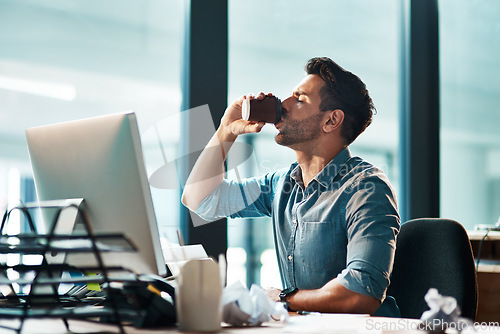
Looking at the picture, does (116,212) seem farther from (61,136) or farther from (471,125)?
(471,125)

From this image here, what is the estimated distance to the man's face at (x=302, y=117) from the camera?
1923mm

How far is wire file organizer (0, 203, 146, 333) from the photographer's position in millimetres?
832

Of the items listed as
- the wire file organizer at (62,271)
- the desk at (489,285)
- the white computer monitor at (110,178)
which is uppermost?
the white computer monitor at (110,178)

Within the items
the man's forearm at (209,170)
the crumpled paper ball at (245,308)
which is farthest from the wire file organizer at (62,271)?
the man's forearm at (209,170)

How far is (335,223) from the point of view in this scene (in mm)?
1677

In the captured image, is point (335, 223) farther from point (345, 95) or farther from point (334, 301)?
point (345, 95)

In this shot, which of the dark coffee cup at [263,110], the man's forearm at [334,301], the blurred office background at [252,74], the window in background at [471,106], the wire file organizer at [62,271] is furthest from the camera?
the window in background at [471,106]

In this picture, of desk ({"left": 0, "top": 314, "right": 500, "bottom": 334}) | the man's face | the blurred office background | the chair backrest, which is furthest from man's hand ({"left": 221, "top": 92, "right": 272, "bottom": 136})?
desk ({"left": 0, "top": 314, "right": 500, "bottom": 334})

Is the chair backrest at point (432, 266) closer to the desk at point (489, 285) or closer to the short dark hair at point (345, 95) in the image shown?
the short dark hair at point (345, 95)

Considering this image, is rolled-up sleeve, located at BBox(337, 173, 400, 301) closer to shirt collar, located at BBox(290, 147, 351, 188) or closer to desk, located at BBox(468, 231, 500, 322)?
shirt collar, located at BBox(290, 147, 351, 188)

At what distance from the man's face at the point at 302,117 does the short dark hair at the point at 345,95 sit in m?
0.03

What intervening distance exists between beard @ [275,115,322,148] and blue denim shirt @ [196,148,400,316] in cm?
11

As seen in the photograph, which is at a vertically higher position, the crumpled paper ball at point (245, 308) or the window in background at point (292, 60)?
the window in background at point (292, 60)

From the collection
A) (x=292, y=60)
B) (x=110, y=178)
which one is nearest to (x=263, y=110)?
(x=110, y=178)
